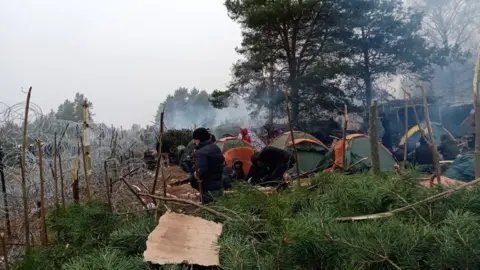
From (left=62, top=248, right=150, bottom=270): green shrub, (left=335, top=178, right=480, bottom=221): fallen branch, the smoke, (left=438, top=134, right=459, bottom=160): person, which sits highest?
the smoke

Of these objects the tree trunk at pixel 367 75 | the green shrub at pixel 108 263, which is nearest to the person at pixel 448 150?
the tree trunk at pixel 367 75

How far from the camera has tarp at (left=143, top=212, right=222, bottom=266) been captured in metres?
1.69

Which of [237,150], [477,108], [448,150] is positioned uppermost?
[477,108]

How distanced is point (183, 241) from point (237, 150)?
29.6 ft

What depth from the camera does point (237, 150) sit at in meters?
10.9

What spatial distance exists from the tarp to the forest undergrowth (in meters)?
0.05

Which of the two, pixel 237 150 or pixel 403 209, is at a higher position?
pixel 403 209

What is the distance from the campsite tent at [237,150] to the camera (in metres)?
10.8

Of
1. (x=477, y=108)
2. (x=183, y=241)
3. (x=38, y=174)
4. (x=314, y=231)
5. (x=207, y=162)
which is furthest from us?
(x=207, y=162)

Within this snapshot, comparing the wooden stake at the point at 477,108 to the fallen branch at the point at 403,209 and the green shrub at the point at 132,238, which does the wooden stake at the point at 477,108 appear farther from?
the green shrub at the point at 132,238

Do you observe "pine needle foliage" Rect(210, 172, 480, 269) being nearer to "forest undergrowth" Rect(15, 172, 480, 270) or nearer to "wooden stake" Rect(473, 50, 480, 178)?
"forest undergrowth" Rect(15, 172, 480, 270)

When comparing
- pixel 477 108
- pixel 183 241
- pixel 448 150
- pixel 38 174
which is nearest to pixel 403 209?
pixel 183 241

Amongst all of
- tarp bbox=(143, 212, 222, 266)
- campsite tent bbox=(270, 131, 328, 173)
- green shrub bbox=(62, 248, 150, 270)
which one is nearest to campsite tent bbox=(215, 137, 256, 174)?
campsite tent bbox=(270, 131, 328, 173)

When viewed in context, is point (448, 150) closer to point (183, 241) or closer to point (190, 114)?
point (183, 241)
